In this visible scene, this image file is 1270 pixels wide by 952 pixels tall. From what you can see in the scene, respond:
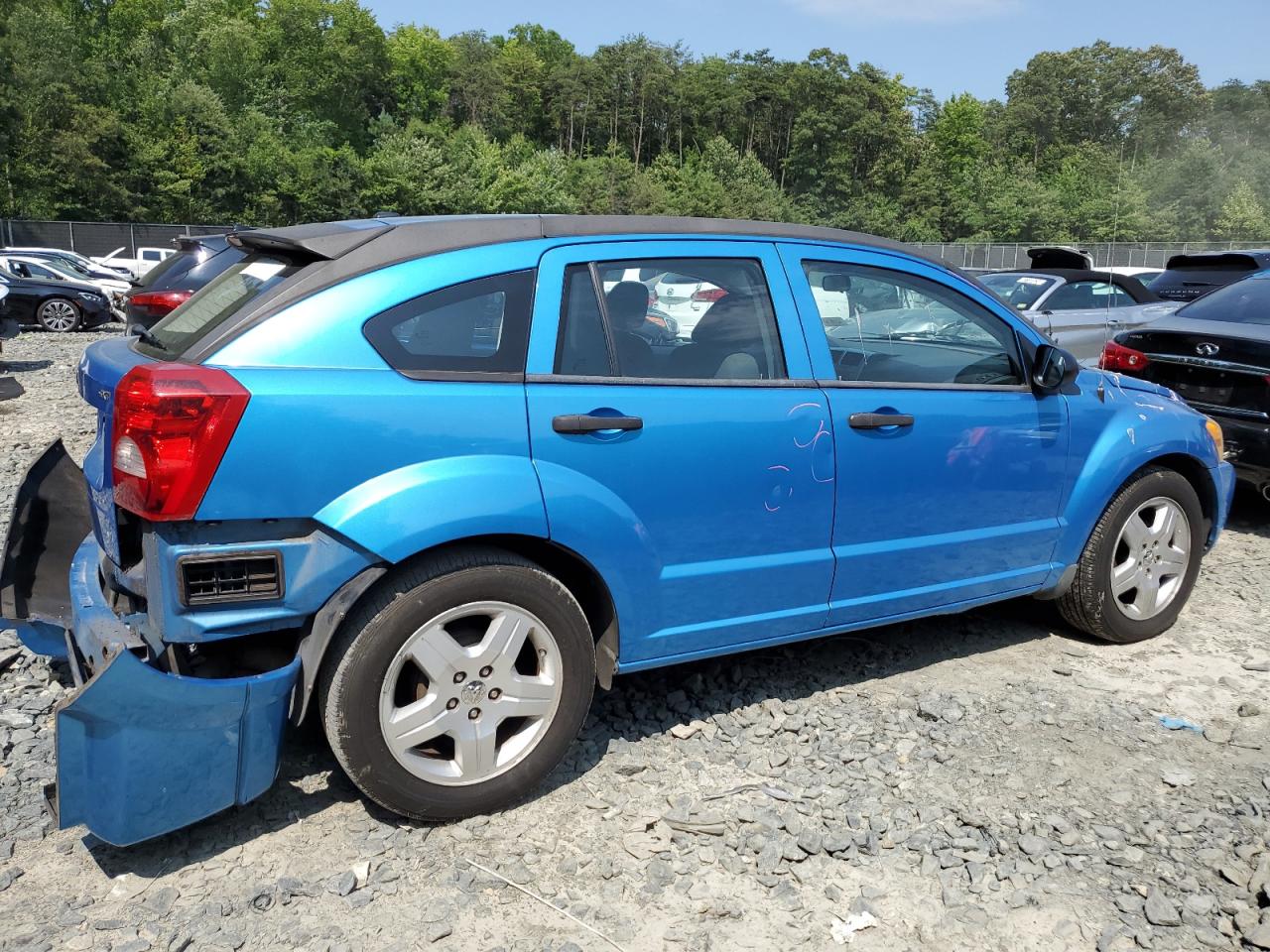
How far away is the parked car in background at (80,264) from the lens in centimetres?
2636

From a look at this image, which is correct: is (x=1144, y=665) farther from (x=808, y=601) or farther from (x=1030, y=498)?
(x=808, y=601)

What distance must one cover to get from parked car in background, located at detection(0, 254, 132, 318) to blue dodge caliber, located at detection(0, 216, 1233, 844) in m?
19.8

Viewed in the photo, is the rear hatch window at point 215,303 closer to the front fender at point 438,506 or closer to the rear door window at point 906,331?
the front fender at point 438,506

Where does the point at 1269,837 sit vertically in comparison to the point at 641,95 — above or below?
below

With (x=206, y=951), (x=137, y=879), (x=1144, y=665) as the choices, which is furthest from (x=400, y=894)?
(x=1144, y=665)

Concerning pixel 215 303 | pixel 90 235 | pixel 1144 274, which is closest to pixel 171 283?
pixel 215 303

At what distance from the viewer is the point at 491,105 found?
102938 millimetres

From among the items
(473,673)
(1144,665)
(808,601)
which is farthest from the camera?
(1144,665)

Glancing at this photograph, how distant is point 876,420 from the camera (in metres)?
3.99

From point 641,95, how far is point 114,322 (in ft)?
293

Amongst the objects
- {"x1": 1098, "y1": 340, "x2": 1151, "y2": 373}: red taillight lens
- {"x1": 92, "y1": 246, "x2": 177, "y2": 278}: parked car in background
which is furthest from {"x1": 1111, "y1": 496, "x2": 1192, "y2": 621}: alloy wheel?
{"x1": 92, "y1": 246, "x2": 177, "y2": 278}: parked car in background

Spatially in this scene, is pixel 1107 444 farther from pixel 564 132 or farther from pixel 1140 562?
pixel 564 132

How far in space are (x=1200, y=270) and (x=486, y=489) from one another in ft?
42.2

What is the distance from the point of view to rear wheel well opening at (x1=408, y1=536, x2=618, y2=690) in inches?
135
